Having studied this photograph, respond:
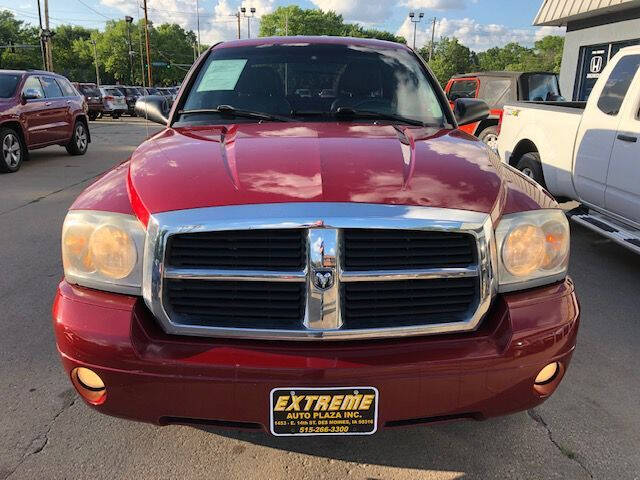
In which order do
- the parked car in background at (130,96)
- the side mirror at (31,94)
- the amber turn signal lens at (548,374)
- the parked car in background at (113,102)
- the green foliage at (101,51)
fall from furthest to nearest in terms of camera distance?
the green foliage at (101,51) < the parked car in background at (130,96) < the parked car in background at (113,102) < the side mirror at (31,94) < the amber turn signal lens at (548,374)

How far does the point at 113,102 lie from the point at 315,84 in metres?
29.5

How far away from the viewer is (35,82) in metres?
11.0

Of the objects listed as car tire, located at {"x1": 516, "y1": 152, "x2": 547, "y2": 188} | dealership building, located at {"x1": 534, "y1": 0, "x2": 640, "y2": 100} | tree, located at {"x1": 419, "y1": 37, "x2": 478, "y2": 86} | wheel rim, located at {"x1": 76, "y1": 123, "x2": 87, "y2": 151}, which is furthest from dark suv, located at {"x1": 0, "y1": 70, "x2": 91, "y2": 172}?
tree, located at {"x1": 419, "y1": 37, "x2": 478, "y2": 86}

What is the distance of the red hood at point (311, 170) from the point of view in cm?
194

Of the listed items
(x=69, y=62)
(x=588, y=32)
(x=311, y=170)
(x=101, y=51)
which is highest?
(x=101, y=51)

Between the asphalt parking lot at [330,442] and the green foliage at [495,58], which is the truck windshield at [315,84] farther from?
the green foliage at [495,58]

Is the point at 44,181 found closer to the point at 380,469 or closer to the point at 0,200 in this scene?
the point at 0,200

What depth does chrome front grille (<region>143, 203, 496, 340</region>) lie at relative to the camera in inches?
73.3

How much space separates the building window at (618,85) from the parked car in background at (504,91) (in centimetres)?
614

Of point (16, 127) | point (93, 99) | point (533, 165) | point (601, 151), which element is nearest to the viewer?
point (601, 151)

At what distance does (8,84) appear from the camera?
10.3 meters

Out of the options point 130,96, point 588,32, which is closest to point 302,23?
point 130,96

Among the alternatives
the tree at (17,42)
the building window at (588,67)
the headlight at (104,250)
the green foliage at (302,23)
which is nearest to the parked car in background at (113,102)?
the building window at (588,67)

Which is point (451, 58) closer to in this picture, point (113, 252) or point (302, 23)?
point (302, 23)
